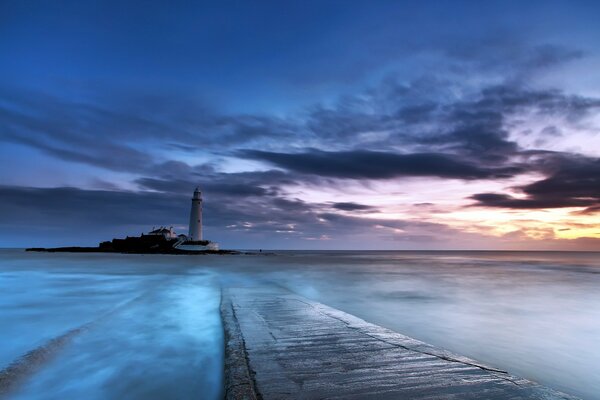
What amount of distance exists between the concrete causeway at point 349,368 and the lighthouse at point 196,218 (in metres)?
63.1

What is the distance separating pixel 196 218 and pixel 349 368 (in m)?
67.9

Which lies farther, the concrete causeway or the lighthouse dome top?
the lighthouse dome top

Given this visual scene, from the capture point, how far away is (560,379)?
22.6ft

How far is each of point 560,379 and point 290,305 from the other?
631cm

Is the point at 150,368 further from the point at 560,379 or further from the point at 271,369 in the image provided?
the point at 560,379

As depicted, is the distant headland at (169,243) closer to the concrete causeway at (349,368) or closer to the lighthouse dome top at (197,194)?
the lighthouse dome top at (197,194)

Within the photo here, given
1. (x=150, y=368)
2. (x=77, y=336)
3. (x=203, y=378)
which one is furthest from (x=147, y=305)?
(x=203, y=378)

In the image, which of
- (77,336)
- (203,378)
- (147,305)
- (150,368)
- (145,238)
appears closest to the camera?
(203,378)

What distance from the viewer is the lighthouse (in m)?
68.2

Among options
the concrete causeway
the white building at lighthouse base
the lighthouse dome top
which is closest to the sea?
the concrete causeway

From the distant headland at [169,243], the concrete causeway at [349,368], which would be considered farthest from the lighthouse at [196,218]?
the concrete causeway at [349,368]

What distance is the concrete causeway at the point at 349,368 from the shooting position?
388cm

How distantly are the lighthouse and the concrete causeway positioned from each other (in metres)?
63.1

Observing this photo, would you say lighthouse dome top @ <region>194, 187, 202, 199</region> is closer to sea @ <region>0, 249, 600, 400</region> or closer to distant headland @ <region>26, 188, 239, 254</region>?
distant headland @ <region>26, 188, 239, 254</region>
